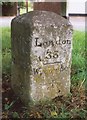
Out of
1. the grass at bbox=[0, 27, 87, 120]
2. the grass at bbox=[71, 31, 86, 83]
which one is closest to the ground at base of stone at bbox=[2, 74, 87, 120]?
the grass at bbox=[0, 27, 87, 120]

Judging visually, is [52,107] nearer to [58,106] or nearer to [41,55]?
[58,106]

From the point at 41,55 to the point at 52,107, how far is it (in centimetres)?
51

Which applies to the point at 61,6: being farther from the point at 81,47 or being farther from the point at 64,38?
the point at 64,38

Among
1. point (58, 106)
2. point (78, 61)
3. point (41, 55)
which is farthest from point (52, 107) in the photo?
point (78, 61)

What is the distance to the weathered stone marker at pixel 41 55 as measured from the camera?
3.62 m

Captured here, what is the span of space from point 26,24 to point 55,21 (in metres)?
0.30

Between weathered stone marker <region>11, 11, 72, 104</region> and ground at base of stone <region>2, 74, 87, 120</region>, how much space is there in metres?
0.08

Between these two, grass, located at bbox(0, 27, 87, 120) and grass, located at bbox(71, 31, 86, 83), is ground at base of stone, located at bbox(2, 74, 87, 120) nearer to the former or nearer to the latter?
grass, located at bbox(0, 27, 87, 120)

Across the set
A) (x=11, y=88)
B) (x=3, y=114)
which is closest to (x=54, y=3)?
(x=11, y=88)

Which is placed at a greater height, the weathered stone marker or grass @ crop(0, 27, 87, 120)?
the weathered stone marker

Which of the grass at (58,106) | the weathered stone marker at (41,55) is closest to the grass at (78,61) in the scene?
the grass at (58,106)

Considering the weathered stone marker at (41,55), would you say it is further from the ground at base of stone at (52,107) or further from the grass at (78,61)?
the grass at (78,61)

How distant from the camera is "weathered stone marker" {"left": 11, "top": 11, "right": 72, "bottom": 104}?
11.9 ft

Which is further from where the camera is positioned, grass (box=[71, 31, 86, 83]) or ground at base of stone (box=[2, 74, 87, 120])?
grass (box=[71, 31, 86, 83])
